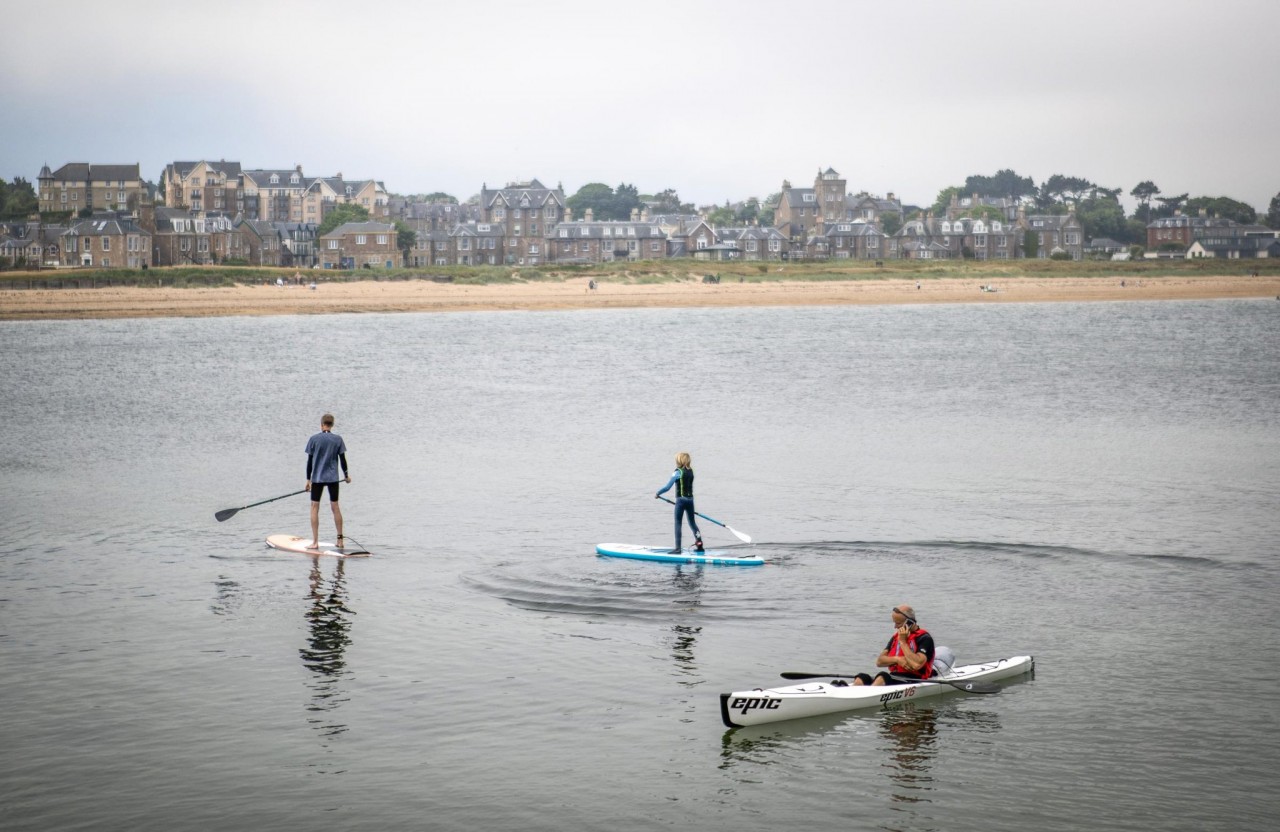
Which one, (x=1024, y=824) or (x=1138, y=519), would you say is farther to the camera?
(x=1138, y=519)

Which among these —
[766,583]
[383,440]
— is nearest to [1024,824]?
[766,583]

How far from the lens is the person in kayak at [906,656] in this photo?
1530cm

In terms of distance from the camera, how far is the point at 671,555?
880 inches

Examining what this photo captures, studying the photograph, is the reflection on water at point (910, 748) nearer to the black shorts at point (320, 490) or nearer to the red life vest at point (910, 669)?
the red life vest at point (910, 669)

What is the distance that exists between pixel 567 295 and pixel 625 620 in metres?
101

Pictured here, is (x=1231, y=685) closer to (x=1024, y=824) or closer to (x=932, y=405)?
(x=1024, y=824)

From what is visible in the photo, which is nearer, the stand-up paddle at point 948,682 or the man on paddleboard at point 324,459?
the stand-up paddle at point 948,682

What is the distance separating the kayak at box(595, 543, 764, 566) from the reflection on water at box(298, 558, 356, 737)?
4782mm

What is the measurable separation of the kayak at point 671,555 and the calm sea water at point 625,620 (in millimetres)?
242

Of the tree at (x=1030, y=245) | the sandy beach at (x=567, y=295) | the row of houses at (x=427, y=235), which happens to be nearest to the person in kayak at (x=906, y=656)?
the sandy beach at (x=567, y=295)

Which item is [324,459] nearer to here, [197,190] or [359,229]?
[359,229]

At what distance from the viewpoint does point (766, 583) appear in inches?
830

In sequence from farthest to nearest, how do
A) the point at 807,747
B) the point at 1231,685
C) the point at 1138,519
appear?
1. the point at 1138,519
2. the point at 1231,685
3. the point at 807,747

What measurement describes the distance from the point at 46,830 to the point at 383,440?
2863 centimetres
